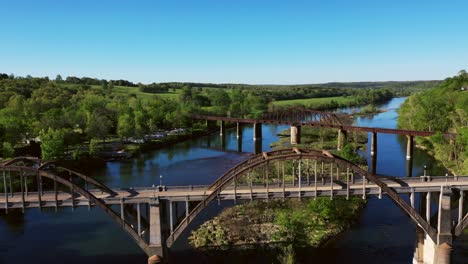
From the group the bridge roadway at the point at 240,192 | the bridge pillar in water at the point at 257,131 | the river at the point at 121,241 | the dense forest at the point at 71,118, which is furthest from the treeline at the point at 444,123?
the dense forest at the point at 71,118

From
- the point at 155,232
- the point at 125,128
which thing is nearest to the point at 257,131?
the point at 125,128

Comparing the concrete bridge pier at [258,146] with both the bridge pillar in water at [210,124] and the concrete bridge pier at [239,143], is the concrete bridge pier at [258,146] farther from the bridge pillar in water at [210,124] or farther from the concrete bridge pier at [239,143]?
the bridge pillar in water at [210,124]

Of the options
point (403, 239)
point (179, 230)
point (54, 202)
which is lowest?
point (403, 239)

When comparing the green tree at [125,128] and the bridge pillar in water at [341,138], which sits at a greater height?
the green tree at [125,128]

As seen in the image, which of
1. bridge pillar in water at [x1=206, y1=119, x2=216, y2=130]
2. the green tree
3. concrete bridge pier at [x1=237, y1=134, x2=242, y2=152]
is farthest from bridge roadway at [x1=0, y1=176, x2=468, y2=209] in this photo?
bridge pillar in water at [x1=206, y1=119, x2=216, y2=130]

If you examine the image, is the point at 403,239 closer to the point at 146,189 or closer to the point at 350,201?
the point at 350,201

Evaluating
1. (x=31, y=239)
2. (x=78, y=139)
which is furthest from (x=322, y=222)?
(x=78, y=139)

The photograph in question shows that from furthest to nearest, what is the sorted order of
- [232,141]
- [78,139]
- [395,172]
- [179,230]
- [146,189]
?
[232,141]
[78,139]
[395,172]
[146,189]
[179,230]
